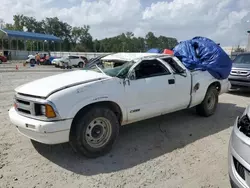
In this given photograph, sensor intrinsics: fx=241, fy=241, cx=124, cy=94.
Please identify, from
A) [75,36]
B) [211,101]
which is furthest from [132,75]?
[75,36]

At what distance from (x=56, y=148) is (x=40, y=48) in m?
69.8

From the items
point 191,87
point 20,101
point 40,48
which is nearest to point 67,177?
point 20,101

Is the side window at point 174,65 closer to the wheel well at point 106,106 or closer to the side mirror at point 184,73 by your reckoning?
the side mirror at point 184,73

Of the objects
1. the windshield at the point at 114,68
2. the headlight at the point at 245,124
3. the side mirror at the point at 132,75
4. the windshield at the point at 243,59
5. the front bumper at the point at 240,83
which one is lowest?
the front bumper at the point at 240,83

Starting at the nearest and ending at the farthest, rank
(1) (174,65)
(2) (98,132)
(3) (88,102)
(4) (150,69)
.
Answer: (3) (88,102)
(2) (98,132)
(4) (150,69)
(1) (174,65)

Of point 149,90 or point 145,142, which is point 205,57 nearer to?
point 149,90

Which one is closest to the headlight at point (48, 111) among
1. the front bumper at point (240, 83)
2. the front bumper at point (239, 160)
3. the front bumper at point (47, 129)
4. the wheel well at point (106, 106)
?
the front bumper at point (47, 129)

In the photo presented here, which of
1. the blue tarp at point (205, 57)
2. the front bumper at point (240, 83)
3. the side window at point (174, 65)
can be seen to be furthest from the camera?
the front bumper at point (240, 83)

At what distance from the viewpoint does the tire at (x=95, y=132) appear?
367 centimetres

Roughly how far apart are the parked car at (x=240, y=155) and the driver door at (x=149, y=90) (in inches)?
74.9

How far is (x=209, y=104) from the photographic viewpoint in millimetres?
6223

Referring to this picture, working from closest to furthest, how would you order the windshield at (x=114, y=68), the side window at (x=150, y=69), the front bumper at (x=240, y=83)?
the windshield at (x=114, y=68), the side window at (x=150, y=69), the front bumper at (x=240, y=83)

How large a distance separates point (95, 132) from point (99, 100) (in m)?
0.53

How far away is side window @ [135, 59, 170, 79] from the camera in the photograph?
14.9 ft
